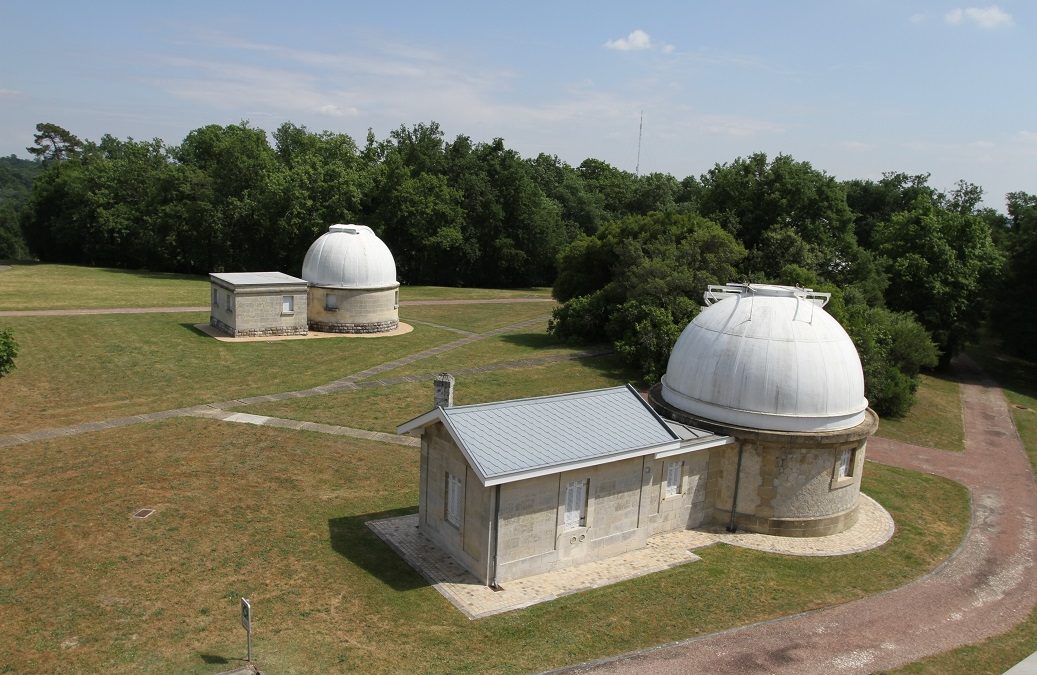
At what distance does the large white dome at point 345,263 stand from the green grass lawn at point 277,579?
78.0 ft

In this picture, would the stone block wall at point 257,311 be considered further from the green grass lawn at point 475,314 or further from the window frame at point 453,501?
the window frame at point 453,501

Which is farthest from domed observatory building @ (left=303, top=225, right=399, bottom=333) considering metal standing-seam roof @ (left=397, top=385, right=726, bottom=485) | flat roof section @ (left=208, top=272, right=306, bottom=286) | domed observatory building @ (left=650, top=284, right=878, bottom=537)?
metal standing-seam roof @ (left=397, top=385, right=726, bottom=485)

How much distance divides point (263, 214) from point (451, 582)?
61966mm

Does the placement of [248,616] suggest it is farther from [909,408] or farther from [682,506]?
[909,408]

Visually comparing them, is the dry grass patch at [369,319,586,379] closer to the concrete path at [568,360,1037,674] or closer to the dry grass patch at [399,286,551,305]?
the dry grass patch at [399,286,551,305]

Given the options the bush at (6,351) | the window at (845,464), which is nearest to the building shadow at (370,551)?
the window at (845,464)

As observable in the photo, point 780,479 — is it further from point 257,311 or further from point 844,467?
point 257,311

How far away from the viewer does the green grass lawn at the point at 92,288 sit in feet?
178

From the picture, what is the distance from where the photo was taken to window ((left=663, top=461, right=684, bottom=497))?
23438 mm

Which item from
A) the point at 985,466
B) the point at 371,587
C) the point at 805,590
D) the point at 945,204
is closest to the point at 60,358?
the point at 371,587

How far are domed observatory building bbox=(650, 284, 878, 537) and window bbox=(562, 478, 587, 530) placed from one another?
17.9 ft

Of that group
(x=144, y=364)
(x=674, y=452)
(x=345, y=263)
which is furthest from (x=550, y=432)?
(x=345, y=263)

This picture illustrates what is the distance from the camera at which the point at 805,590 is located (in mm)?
21172

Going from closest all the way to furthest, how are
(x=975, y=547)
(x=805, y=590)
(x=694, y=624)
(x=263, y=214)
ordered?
(x=694, y=624), (x=805, y=590), (x=975, y=547), (x=263, y=214)
